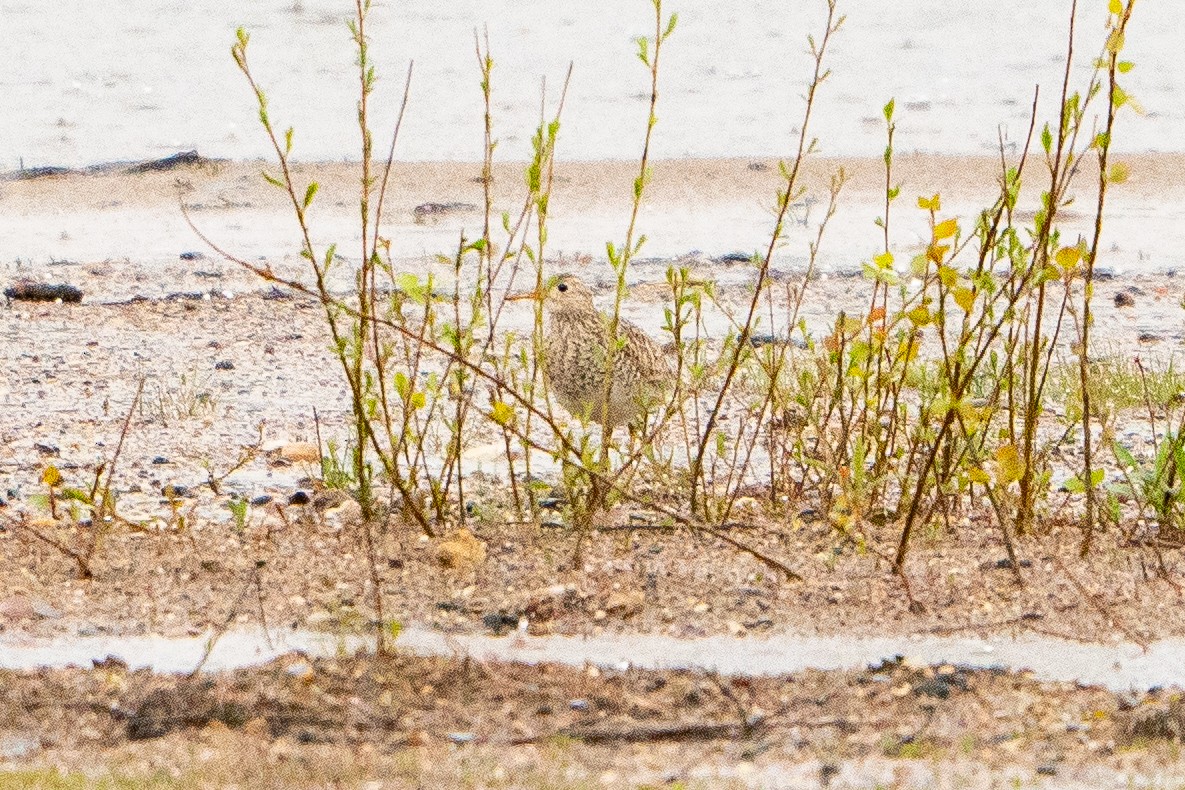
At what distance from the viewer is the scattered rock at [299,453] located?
6.06 m

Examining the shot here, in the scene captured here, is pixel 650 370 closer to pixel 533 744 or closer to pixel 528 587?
pixel 528 587

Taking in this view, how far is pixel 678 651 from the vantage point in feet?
13.1

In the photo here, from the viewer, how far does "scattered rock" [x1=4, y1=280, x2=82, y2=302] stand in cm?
913

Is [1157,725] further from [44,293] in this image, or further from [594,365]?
[44,293]

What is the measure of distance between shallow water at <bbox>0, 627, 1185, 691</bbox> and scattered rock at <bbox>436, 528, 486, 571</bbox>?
440 mm

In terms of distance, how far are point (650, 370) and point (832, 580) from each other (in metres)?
1.90

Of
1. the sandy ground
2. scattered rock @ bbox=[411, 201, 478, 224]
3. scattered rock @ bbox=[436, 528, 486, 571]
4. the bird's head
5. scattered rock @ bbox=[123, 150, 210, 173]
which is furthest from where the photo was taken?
scattered rock @ bbox=[123, 150, 210, 173]

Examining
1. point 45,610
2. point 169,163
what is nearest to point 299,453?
point 45,610

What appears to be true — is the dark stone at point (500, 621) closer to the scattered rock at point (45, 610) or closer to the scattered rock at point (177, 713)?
the scattered rock at point (177, 713)

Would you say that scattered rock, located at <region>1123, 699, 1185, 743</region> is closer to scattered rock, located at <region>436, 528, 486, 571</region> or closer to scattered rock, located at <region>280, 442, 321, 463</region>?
scattered rock, located at <region>436, 528, 486, 571</region>

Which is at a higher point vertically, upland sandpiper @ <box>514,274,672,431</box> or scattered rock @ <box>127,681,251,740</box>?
upland sandpiper @ <box>514,274,672,431</box>

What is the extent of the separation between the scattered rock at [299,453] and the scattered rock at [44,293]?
3480 mm

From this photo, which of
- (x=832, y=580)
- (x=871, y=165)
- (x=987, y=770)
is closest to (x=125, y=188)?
(x=871, y=165)

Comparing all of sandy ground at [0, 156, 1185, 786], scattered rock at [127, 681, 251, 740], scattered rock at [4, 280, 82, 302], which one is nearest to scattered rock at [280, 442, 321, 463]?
sandy ground at [0, 156, 1185, 786]
